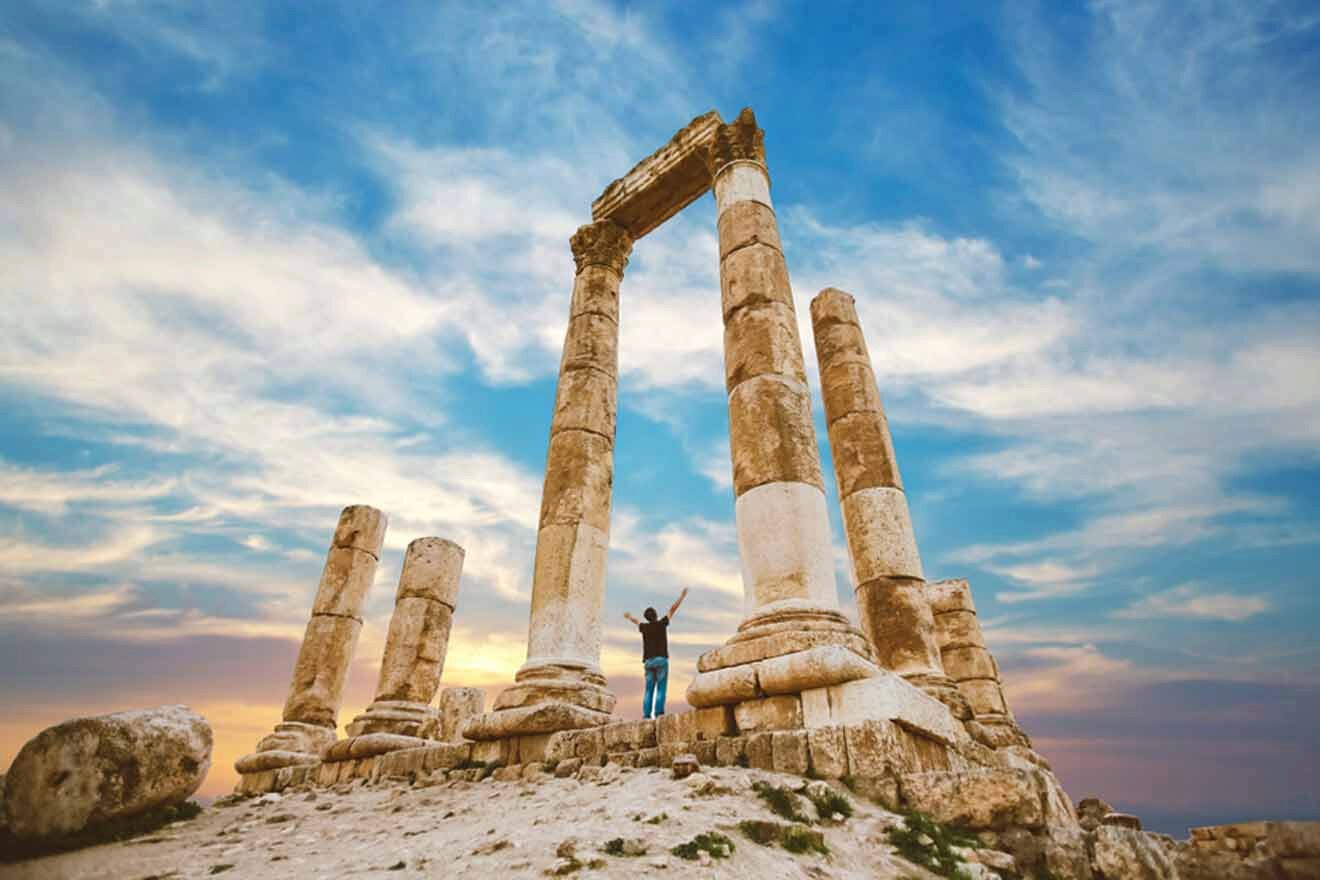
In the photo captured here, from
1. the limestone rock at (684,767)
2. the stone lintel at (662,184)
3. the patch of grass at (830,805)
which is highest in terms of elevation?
the stone lintel at (662,184)

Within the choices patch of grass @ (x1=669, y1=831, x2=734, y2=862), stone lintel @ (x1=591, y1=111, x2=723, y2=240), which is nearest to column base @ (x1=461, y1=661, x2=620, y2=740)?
patch of grass @ (x1=669, y1=831, x2=734, y2=862)

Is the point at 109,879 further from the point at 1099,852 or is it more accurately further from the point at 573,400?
the point at 573,400

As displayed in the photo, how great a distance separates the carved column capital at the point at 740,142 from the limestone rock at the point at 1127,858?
30.2 ft

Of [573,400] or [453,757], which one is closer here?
[453,757]

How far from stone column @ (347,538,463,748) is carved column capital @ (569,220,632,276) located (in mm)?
6133

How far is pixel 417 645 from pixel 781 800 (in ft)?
30.9

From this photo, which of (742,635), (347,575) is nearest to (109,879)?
(742,635)

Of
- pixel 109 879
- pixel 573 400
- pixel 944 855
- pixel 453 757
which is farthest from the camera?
pixel 573 400

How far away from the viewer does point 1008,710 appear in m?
14.4

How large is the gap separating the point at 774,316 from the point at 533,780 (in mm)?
5934

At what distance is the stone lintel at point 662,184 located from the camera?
37.9 feet

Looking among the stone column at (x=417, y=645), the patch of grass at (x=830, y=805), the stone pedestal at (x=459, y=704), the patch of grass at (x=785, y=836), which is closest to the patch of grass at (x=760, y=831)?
the patch of grass at (x=785, y=836)

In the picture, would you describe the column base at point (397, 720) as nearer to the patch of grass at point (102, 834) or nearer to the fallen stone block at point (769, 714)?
the patch of grass at point (102, 834)

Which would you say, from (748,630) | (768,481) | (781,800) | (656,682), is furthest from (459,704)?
(781,800)
